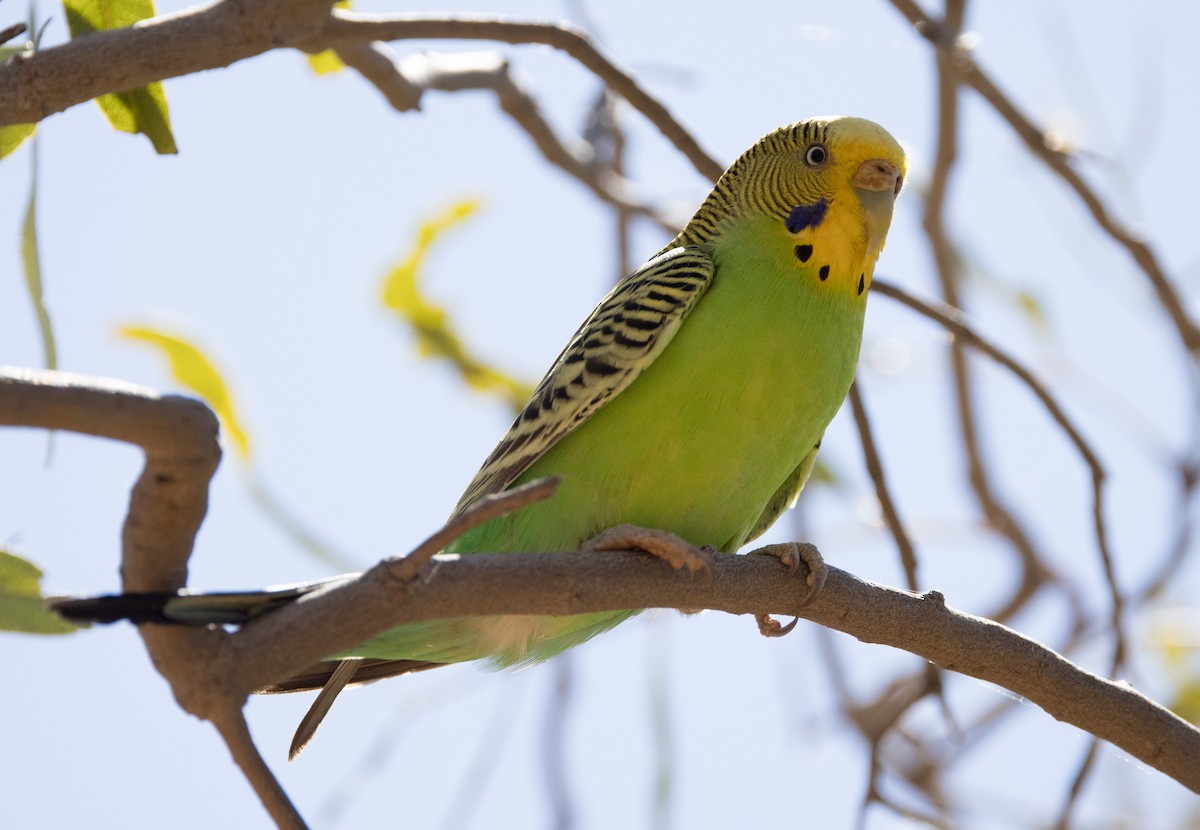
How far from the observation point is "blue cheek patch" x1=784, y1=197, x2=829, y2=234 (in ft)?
11.6

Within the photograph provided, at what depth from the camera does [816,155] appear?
3639 millimetres

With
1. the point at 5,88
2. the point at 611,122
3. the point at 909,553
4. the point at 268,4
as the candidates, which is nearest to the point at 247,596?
the point at 5,88

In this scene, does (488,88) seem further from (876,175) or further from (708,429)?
(708,429)

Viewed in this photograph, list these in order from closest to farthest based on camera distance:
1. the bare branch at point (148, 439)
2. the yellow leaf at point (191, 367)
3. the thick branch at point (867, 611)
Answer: the bare branch at point (148, 439) < the thick branch at point (867, 611) < the yellow leaf at point (191, 367)

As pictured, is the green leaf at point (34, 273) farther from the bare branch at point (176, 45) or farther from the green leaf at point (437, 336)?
the green leaf at point (437, 336)

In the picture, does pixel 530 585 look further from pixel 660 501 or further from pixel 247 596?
pixel 660 501

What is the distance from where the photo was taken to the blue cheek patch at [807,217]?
3.55m

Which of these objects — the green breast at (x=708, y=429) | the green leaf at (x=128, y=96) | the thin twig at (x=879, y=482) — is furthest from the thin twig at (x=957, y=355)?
the green leaf at (x=128, y=96)

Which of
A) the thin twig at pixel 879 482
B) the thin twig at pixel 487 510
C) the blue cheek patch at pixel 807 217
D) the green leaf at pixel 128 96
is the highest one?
the blue cheek patch at pixel 807 217

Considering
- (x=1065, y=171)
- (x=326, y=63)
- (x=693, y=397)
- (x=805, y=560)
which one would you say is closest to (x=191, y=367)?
(x=326, y=63)

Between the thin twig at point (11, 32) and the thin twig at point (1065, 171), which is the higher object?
the thin twig at point (1065, 171)

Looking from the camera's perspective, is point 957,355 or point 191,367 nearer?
point 191,367

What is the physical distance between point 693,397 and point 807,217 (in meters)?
0.70

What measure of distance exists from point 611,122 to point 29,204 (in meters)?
3.19
